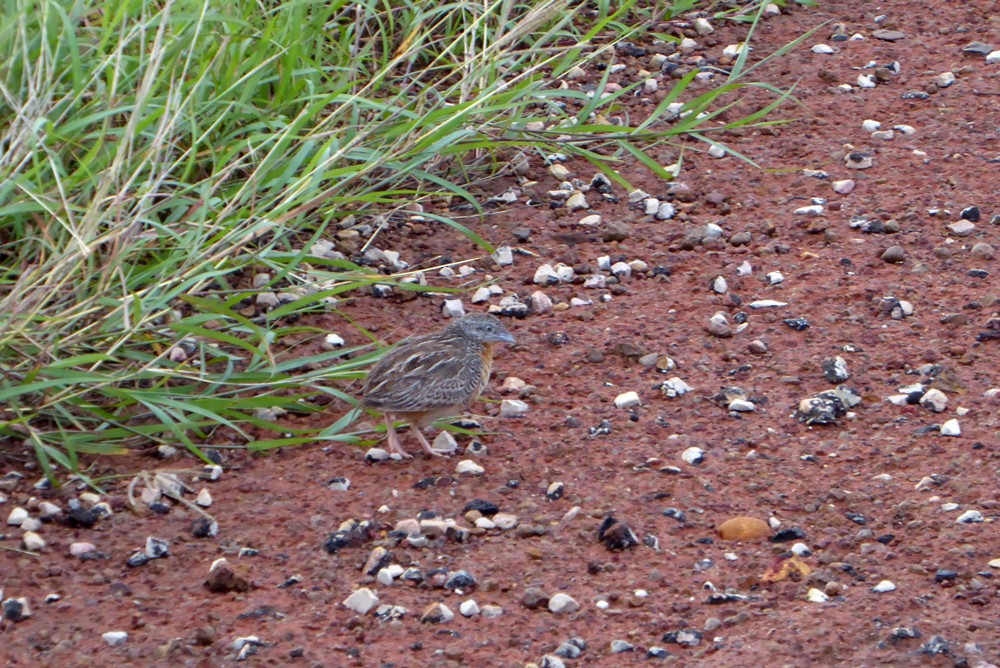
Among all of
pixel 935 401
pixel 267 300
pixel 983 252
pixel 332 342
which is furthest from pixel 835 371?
pixel 267 300

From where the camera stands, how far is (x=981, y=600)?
12.0ft

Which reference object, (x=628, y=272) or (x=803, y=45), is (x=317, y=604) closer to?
(x=628, y=272)

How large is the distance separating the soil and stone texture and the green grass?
176 millimetres

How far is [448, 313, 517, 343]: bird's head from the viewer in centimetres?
490

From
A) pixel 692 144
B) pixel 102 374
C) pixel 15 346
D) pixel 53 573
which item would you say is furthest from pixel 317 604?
pixel 692 144

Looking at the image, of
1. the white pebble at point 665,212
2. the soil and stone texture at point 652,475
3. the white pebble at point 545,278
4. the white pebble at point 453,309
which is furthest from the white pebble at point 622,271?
the white pebble at point 453,309

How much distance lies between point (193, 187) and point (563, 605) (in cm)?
219

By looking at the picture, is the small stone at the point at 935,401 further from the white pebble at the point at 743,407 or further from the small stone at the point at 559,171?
the small stone at the point at 559,171

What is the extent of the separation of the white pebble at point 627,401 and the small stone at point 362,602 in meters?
1.38

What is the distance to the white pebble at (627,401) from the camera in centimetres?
488

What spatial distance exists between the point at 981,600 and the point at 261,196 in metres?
3.09

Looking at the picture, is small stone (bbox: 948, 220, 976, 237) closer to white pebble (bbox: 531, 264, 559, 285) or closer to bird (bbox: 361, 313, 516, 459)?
white pebble (bbox: 531, 264, 559, 285)

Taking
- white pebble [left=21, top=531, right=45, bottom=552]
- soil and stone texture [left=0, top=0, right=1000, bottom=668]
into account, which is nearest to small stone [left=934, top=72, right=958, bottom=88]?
soil and stone texture [left=0, top=0, right=1000, bottom=668]

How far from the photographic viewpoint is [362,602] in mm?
3850
